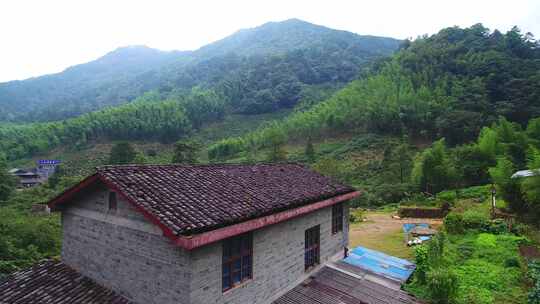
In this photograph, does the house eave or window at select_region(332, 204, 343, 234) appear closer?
the house eave

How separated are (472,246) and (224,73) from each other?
145366 millimetres

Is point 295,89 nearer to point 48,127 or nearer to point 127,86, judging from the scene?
point 48,127

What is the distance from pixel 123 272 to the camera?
784 cm

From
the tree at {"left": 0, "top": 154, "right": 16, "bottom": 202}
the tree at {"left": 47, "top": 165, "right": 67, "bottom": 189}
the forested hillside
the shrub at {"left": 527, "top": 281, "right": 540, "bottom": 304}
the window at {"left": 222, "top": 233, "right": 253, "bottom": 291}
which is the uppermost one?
the forested hillside

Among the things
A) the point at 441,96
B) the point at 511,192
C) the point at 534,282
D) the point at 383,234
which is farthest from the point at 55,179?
the point at 441,96

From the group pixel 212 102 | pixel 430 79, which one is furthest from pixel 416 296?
pixel 212 102

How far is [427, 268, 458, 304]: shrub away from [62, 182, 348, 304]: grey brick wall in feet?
13.1

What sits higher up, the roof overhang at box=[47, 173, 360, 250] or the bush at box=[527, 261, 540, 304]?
the roof overhang at box=[47, 173, 360, 250]

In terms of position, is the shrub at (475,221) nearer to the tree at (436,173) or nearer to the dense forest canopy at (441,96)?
the tree at (436,173)

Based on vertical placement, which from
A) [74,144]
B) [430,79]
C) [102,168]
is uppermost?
[430,79]

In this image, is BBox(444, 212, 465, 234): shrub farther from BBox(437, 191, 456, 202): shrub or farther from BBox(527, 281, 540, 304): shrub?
BBox(437, 191, 456, 202): shrub

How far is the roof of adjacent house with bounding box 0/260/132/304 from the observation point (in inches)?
309

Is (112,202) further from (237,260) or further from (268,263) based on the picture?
(268,263)

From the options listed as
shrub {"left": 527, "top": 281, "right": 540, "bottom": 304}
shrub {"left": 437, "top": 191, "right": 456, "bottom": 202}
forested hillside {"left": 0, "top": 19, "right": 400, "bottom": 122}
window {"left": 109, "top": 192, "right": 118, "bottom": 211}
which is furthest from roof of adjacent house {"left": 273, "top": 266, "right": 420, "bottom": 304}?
forested hillside {"left": 0, "top": 19, "right": 400, "bottom": 122}
